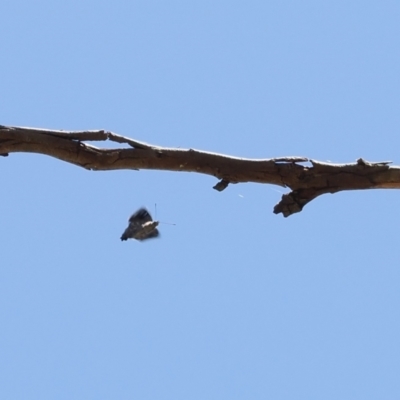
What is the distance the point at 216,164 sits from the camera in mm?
5359

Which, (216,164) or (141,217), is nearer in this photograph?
(216,164)

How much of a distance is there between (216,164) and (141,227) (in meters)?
0.77

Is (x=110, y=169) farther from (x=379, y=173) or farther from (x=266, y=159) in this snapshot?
(x=379, y=173)

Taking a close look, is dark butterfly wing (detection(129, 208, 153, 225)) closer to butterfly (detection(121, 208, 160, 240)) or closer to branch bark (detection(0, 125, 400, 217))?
butterfly (detection(121, 208, 160, 240))

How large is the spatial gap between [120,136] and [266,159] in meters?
1.14

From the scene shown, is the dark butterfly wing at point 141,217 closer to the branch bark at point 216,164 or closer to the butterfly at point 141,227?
the butterfly at point 141,227

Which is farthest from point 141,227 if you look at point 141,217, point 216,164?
point 216,164

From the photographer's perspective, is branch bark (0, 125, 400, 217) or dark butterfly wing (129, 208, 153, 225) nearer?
branch bark (0, 125, 400, 217)

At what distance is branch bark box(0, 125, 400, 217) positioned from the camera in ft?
17.4

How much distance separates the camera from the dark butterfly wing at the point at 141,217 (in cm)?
550

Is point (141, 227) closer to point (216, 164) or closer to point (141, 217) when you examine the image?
point (141, 217)

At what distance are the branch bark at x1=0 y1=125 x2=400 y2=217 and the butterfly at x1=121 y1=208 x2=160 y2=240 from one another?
15.2 inches

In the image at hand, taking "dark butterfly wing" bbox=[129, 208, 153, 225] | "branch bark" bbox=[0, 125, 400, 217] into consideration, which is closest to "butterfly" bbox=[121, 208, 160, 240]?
"dark butterfly wing" bbox=[129, 208, 153, 225]

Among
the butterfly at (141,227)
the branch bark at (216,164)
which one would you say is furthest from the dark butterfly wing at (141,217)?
the branch bark at (216,164)
